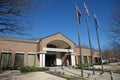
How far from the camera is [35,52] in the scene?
30781 mm

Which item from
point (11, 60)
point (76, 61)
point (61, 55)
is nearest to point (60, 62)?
point (61, 55)

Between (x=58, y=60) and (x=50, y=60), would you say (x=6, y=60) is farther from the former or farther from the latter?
(x=58, y=60)

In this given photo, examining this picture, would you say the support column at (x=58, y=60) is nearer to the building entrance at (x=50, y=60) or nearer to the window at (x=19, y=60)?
the building entrance at (x=50, y=60)

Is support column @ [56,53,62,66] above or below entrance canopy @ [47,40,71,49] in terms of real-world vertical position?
below

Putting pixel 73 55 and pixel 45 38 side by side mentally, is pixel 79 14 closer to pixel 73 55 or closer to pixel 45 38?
pixel 45 38

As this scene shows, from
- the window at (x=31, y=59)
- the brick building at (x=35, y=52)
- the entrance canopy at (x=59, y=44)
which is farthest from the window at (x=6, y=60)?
the entrance canopy at (x=59, y=44)

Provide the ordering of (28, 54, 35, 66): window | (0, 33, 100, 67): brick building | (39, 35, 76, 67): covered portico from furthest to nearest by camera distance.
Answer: (39, 35, 76, 67): covered portico, (28, 54, 35, 66): window, (0, 33, 100, 67): brick building

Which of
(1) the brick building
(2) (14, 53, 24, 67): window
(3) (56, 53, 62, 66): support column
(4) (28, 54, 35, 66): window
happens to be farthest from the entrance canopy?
(2) (14, 53, 24, 67): window

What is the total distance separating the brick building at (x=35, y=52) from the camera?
27.5 meters

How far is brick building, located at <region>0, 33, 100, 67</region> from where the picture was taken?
27.5 m

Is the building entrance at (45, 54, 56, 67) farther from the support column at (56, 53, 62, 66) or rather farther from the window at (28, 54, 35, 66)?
the window at (28, 54, 35, 66)

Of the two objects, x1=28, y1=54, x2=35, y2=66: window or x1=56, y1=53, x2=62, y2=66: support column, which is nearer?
x1=28, y1=54, x2=35, y2=66: window

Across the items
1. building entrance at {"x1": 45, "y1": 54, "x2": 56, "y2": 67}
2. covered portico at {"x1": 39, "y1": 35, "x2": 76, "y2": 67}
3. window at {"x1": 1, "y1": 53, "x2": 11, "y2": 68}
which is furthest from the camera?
building entrance at {"x1": 45, "y1": 54, "x2": 56, "y2": 67}

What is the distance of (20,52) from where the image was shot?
28781mm
